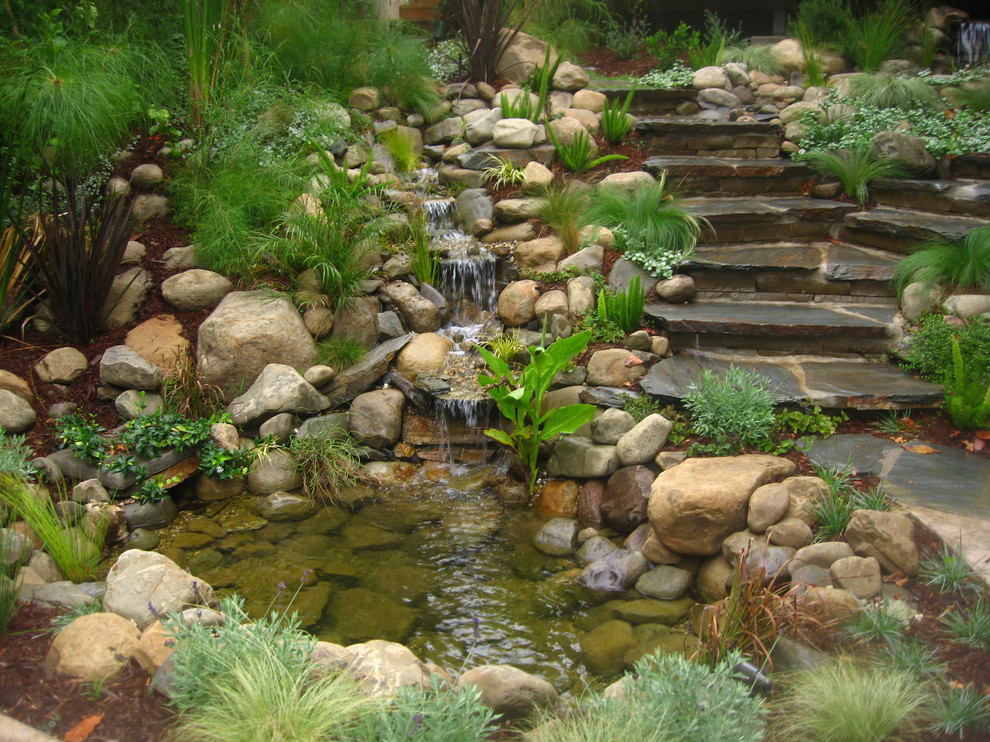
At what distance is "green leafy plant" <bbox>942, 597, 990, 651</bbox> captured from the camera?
285cm

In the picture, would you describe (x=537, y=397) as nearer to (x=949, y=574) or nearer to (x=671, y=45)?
(x=949, y=574)

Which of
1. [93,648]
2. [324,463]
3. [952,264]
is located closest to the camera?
[93,648]

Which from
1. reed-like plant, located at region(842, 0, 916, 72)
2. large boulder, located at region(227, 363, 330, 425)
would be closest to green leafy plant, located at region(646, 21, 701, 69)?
reed-like plant, located at region(842, 0, 916, 72)

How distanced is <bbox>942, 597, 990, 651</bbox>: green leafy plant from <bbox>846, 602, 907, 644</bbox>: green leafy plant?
17 cm

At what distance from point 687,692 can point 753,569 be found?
1314 millimetres

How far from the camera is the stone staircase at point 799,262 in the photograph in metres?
5.31

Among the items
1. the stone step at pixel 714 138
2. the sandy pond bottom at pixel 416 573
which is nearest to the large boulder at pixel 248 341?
the sandy pond bottom at pixel 416 573

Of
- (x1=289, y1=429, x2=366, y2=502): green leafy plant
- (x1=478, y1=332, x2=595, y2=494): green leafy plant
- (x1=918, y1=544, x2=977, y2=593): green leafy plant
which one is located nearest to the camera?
(x1=918, y1=544, x2=977, y2=593): green leafy plant

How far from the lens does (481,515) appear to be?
4910 mm

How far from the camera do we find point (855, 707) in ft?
8.23

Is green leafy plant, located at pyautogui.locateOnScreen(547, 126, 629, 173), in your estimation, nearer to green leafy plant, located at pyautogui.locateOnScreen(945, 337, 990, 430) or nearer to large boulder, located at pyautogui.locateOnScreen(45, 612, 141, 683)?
green leafy plant, located at pyautogui.locateOnScreen(945, 337, 990, 430)

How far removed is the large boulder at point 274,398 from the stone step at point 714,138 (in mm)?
4159

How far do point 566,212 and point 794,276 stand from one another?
6.06 ft

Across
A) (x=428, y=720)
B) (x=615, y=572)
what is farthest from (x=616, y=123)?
(x=428, y=720)
